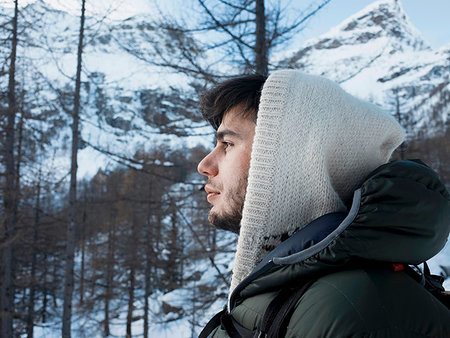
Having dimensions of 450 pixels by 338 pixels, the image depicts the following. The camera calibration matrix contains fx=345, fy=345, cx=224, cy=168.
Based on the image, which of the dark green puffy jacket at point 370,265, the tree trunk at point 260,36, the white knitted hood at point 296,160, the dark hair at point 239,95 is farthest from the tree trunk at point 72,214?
the dark green puffy jacket at point 370,265

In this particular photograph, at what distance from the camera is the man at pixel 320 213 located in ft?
2.93

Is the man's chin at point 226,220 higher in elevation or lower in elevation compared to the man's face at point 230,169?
lower

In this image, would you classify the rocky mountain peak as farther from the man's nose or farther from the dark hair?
the man's nose

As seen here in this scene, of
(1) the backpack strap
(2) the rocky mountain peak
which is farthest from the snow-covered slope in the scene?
(1) the backpack strap

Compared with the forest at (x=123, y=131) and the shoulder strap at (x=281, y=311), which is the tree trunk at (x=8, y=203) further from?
the shoulder strap at (x=281, y=311)

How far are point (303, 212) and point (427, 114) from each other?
86.8 feet

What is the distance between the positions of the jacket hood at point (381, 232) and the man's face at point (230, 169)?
22.2 inches

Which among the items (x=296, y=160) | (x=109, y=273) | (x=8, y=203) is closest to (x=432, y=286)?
(x=296, y=160)

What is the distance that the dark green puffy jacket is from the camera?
0.85 meters

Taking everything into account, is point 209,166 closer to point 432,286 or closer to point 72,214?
point 432,286

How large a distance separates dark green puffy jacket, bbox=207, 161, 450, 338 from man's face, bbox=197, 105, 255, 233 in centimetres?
52

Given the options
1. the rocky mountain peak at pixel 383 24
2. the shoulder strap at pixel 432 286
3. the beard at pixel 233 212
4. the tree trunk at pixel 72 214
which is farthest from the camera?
the tree trunk at pixel 72 214

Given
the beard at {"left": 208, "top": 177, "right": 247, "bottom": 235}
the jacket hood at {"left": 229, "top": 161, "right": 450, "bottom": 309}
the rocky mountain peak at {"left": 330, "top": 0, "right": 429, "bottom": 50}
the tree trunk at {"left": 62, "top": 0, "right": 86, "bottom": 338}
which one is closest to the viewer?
the jacket hood at {"left": 229, "top": 161, "right": 450, "bottom": 309}

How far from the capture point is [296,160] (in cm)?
136
